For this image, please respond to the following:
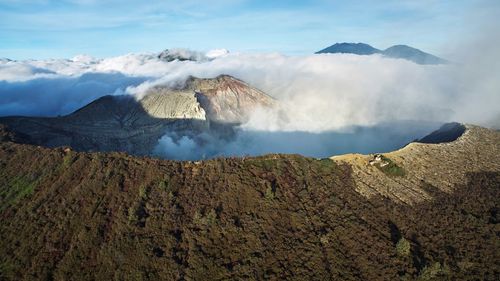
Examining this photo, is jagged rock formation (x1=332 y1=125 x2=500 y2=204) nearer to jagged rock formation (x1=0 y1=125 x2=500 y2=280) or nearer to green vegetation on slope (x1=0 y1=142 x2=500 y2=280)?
jagged rock formation (x1=0 y1=125 x2=500 y2=280)

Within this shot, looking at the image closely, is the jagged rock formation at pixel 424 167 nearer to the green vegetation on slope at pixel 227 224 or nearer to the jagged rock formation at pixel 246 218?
the jagged rock formation at pixel 246 218

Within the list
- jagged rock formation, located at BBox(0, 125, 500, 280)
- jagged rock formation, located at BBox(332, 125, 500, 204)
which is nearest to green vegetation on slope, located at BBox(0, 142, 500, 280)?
jagged rock formation, located at BBox(0, 125, 500, 280)

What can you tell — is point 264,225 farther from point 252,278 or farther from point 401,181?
point 401,181

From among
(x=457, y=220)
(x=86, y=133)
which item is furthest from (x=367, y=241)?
(x=86, y=133)

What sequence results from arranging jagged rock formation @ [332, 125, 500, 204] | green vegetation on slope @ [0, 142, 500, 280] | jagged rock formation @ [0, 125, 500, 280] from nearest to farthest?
green vegetation on slope @ [0, 142, 500, 280]
jagged rock formation @ [0, 125, 500, 280]
jagged rock formation @ [332, 125, 500, 204]

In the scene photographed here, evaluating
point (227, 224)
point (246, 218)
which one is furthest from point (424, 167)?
point (227, 224)

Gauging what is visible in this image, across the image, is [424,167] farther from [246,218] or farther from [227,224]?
[227,224]

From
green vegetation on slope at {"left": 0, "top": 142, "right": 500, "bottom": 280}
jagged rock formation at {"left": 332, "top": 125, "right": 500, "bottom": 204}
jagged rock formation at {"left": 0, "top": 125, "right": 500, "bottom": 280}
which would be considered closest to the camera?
green vegetation on slope at {"left": 0, "top": 142, "right": 500, "bottom": 280}
